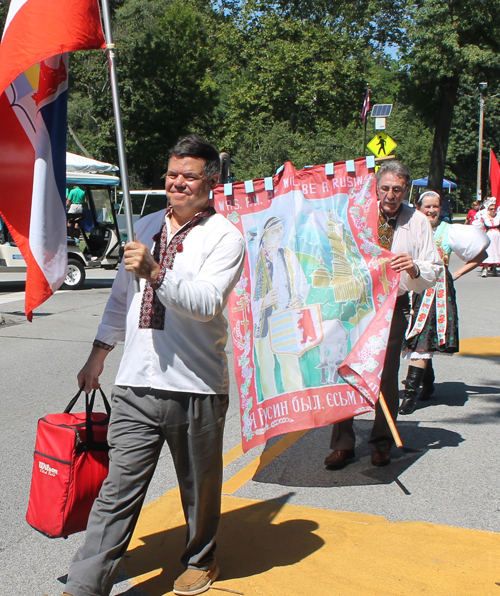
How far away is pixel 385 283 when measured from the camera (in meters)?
4.42

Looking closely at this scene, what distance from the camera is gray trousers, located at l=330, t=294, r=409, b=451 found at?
4641 millimetres

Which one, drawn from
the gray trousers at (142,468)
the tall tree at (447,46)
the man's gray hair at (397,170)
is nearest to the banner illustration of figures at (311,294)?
the man's gray hair at (397,170)

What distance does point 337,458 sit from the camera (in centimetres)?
464

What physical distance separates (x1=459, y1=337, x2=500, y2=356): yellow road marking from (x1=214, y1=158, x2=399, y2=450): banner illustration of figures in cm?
453

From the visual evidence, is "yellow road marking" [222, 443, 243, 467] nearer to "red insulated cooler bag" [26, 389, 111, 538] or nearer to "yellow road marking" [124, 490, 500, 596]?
"yellow road marking" [124, 490, 500, 596]

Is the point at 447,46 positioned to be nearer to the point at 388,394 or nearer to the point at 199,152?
the point at 388,394

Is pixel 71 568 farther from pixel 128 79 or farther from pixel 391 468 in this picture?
pixel 128 79

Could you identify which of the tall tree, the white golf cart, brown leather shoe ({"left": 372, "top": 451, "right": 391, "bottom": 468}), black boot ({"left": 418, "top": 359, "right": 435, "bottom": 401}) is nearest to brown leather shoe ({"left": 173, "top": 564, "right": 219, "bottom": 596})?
brown leather shoe ({"left": 372, "top": 451, "right": 391, "bottom": 468})

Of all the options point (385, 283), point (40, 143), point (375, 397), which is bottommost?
point (375, 397)

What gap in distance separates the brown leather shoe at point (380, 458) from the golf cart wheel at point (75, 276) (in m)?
10.9

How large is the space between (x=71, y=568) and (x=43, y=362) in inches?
213

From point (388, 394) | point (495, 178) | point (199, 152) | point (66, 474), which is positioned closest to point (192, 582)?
point (66, 474)

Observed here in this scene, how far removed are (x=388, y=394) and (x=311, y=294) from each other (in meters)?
0.88

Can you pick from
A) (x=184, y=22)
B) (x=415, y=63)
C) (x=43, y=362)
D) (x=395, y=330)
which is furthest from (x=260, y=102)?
(x=395, y=330)
